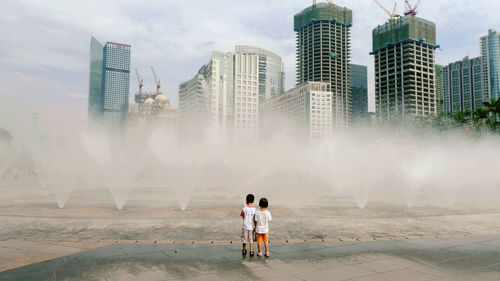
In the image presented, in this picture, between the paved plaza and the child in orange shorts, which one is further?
the child in orange shorts

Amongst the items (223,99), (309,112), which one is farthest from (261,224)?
(309,112)

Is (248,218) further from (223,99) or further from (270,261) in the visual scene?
(223,99)

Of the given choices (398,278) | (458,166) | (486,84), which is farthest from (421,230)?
(486,84)

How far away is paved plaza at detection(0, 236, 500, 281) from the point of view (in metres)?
6.32

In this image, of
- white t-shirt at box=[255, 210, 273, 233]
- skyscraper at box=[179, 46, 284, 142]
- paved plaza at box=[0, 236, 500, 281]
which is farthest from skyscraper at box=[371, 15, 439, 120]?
white t-shirt at box=[255, 210, 273, 233]

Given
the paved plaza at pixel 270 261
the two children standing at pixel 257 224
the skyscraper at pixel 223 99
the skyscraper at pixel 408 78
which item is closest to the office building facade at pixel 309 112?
the skyscraper at pixel 223 99

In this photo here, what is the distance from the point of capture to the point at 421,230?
10797 millimetres

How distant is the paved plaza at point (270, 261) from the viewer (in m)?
6.32

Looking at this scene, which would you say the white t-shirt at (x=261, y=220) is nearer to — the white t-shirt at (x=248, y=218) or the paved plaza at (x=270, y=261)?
the white t-shirt at (x=248, y=218)

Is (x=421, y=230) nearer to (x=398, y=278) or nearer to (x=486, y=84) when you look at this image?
(x=398, y=278)

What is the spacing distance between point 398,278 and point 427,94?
20674 centimetres

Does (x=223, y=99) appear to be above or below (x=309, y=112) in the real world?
above

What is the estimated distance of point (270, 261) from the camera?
7.27 m

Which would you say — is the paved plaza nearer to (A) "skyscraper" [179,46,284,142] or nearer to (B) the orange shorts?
(B) the orange shorts
